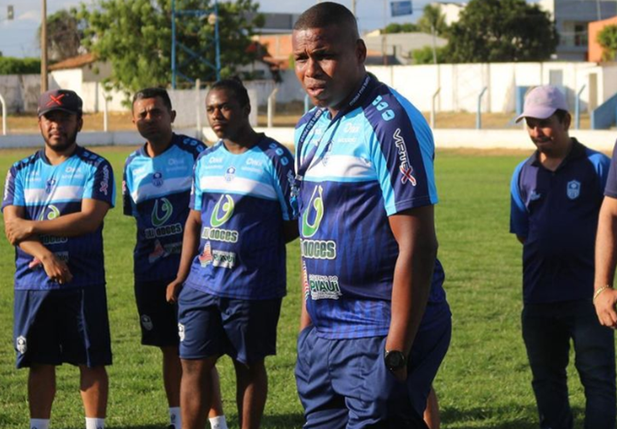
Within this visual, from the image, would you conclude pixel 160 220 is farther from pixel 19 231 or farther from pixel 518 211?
pixel 518 211

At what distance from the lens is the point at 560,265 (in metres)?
6.25

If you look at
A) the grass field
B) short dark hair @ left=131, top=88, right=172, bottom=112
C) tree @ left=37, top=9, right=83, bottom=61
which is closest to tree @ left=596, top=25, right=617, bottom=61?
tree @ left=37, top=9, right=83, bottom=61

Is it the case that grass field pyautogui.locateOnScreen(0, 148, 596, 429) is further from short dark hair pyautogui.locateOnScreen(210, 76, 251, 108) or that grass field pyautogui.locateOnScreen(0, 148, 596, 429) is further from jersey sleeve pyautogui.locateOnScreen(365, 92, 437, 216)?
jersey sleeve pyautogui.locateOnScreen(365, 92, 437, 216)

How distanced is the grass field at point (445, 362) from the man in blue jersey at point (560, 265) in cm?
88

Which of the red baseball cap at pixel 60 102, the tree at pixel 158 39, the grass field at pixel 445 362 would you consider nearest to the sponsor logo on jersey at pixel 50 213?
the red baseball cap at pixel 60 102

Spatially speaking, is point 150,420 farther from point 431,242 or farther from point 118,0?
point 118,0

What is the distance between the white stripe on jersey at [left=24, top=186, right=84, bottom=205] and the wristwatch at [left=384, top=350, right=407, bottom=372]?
3.05 meters

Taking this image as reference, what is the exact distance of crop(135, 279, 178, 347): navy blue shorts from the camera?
7.20 metres

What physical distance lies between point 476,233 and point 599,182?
1123 cm

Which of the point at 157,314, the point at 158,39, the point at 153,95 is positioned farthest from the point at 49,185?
the point at 158,39

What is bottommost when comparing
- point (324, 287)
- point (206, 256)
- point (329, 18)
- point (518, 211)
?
point (206, 256)

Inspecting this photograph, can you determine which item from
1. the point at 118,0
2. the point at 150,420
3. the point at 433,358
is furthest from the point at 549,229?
the point at 118,0

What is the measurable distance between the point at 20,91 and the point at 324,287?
67.8 m

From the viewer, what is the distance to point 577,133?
36.9 meters
